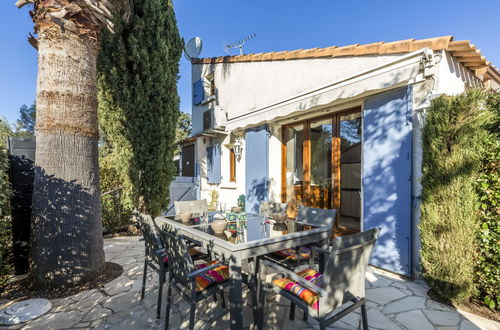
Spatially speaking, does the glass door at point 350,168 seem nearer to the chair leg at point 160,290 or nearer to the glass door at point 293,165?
the glass door at point 293,165

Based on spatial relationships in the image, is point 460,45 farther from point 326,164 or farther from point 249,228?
point 249,228

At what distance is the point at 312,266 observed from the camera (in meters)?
4.05

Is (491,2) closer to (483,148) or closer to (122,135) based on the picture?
(483,148)

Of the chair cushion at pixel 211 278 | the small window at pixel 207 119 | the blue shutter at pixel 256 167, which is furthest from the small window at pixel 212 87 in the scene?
the chair cushion at pixel 211 278

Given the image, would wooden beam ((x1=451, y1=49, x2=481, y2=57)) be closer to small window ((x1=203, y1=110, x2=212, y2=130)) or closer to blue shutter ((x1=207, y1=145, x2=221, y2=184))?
blue shutter ((x1=207, y1=145, x2=221, y2=184))

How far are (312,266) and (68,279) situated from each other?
15.5 feet

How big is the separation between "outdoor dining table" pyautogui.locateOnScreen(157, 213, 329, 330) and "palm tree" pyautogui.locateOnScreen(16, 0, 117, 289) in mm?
1943

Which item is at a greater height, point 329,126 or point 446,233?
point 329,126

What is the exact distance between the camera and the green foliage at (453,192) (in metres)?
3.68

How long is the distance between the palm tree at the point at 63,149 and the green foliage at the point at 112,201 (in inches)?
154

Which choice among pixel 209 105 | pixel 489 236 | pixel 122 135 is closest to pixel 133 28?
pixel 122 135

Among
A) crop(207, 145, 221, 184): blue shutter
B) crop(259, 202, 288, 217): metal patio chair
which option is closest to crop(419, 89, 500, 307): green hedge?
crop(259, 202, 288, 217): metal patio chair

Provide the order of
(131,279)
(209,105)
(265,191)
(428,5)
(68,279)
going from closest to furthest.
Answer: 1. (68,279)
2. (131,279)
3. (428,5)
4. (265,191)
5. (209,105)

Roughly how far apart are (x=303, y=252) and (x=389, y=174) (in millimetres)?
2771
